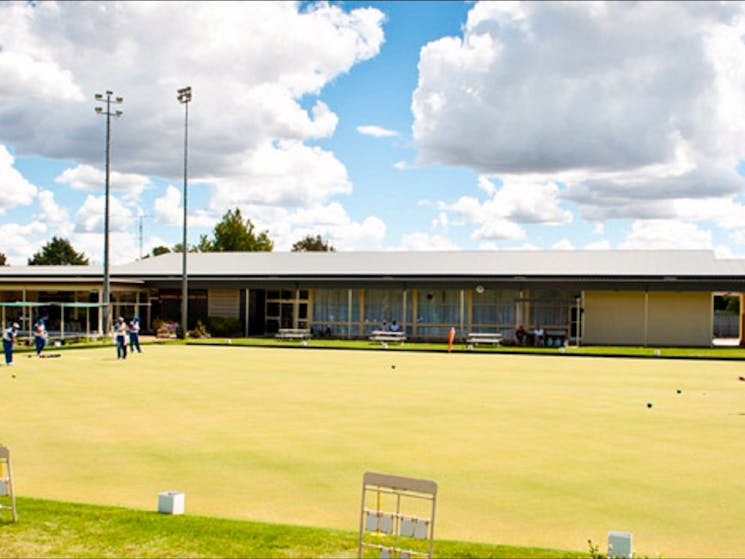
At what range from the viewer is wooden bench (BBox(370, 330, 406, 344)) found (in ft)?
132

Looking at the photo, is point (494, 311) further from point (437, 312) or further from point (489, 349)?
point (489, 349)

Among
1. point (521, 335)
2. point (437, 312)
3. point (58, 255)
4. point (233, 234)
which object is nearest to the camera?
point (521, 335)

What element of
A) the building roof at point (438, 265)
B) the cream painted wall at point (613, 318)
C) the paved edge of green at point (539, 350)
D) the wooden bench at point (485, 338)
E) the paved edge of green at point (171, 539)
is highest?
the building roof at point (438, 265)

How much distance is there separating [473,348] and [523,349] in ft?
7.67

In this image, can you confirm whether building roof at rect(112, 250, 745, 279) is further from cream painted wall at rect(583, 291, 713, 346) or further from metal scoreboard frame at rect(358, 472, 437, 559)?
metal scoreboard frame at rect(358, 472, 437, 559)

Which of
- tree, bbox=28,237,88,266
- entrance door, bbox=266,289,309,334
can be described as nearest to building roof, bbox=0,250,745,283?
entrance door, bbox=266,289,309,334

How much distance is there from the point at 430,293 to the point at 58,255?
87413 mm

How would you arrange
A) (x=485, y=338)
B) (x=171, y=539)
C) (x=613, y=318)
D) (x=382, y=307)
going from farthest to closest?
1. (x=382, y=307)
2. (x=613, y=318)
3. (x=485, y=338)
4. (x=171, y=539)

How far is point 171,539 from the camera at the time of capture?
7.16 meters

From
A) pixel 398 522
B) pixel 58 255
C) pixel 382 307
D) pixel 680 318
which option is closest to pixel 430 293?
pixel 382 307

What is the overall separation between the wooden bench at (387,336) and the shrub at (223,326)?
27.9ft

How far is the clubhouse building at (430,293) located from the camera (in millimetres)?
40656

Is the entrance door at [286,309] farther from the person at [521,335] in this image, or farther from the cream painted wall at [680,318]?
the cream painted wall at [680,318]

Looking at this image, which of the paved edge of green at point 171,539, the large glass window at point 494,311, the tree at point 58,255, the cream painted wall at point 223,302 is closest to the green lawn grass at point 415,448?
the paved edge of green at point 171,539
